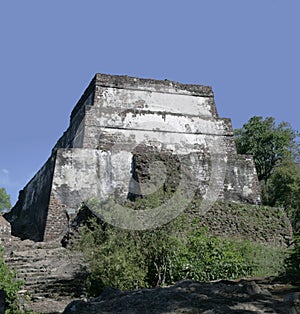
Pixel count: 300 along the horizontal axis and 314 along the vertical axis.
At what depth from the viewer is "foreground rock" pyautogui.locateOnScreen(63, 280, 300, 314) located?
15.3ft

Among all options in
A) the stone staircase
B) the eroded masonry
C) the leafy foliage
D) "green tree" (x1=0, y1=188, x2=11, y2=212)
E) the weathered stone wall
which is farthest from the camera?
"green tree" (x1=0, y1=188, x2=11, y2=212)

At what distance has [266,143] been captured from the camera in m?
19.8

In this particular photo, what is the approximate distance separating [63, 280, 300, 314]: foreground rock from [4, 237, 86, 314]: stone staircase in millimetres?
2339

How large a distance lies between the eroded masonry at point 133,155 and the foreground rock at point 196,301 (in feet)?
19.9

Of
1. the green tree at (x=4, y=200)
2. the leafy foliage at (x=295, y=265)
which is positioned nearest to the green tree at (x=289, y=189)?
the leafy foliage at (x=295, y=265)

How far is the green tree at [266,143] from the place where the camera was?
1966cm

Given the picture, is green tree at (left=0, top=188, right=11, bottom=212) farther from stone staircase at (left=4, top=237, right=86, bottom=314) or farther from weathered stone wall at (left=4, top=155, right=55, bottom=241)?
stone staircase at (left=4, top=237, right=86, bottom=314)

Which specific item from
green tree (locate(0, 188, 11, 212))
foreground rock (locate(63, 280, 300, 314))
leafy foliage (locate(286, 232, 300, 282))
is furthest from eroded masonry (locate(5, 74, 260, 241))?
green tree (locate(0, 188, 11, 212))

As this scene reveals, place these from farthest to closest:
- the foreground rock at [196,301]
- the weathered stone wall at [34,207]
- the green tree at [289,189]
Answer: the green tree at [289,189] → the weathered stone wall at [34,207] → the foreground rock at [196,301]

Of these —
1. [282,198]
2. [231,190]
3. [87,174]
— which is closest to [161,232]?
[87,174]

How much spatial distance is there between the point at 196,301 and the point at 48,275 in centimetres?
475

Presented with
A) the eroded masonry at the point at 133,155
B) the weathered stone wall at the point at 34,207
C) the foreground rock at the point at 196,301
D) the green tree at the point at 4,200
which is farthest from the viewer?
the green tree at the point at 4,200

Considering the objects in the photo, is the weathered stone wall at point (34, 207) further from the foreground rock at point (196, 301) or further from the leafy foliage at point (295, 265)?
the leafy foliage at point (295, 265)

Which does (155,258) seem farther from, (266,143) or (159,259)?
(266,143)
